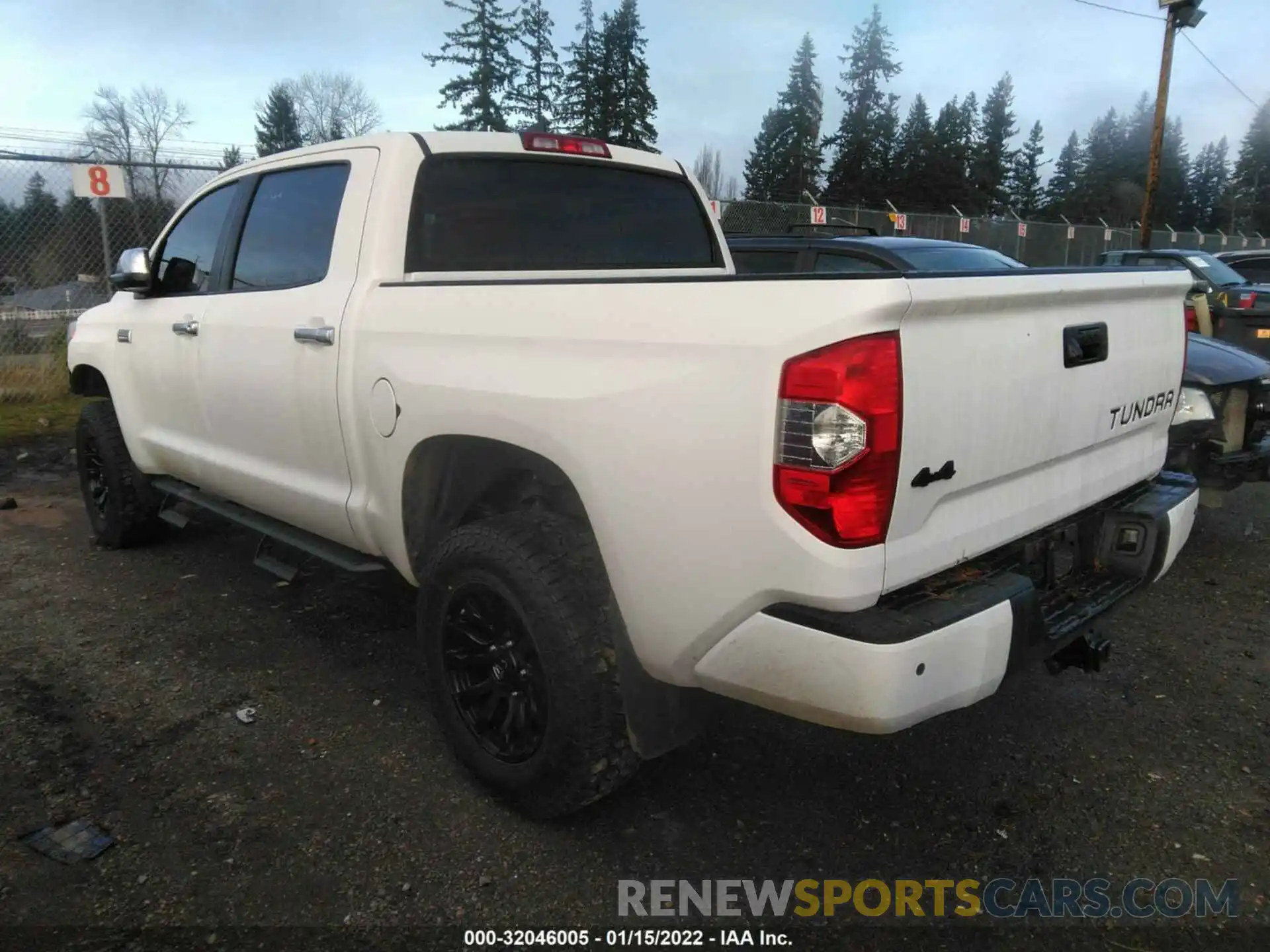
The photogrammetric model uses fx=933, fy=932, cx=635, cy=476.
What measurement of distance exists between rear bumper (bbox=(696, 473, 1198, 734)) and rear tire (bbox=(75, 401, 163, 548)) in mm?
3920

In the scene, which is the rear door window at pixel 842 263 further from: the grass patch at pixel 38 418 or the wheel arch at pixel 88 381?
the grass patch at pixel 38 418

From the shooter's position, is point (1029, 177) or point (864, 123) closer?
point (864, 123)

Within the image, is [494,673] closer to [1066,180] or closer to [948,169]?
[948,169]

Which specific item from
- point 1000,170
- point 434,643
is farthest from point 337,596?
point 1000,170

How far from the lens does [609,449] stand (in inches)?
86.4

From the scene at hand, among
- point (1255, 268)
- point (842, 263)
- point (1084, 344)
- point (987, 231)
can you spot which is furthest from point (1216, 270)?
point (987, 231)

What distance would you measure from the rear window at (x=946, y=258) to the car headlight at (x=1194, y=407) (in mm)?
1816

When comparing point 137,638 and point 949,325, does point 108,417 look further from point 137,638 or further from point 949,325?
point 949,325

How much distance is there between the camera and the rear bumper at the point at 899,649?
1.90 meters

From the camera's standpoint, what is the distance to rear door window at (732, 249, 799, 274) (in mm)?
6836

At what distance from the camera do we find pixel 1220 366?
15.7 feet

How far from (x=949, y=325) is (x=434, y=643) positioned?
174cm

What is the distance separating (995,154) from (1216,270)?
2442 inches

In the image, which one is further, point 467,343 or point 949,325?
point 467,343
